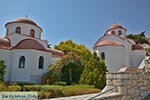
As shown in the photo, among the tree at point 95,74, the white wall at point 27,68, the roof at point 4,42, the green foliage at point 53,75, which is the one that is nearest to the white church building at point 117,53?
the green foliage at point 53,75

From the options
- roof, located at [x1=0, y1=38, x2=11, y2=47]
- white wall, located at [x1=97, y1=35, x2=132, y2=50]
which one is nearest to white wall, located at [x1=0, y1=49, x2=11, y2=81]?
roof, located at [x1=0, y1=38, x2=11, y2=47]

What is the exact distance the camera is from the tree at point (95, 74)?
50.4ft

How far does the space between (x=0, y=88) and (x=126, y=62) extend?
2278 cm

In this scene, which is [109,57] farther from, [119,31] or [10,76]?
[10,76]

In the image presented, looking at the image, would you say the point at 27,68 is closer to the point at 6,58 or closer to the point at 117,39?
the point at 6,58

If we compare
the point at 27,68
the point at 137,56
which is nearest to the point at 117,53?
the point at 137,56

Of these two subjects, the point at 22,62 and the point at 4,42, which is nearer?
the point at 22,62

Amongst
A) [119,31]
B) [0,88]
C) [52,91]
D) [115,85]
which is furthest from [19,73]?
[119,31]

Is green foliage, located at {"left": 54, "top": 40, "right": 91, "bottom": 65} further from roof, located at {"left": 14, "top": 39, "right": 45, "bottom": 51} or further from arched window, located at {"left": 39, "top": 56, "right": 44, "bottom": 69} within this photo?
roof, located at {"left": 14, "top": 39, "right": 45, "bottom": 51}

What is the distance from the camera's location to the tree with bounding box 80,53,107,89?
15367 millimetres

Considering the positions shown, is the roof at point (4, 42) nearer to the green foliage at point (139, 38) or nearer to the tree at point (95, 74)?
the tree at point (95, 74)

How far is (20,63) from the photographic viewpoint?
76.2 feet

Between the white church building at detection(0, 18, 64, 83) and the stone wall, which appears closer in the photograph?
the stone wall

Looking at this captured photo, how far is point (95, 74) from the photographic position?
52.7 ft
